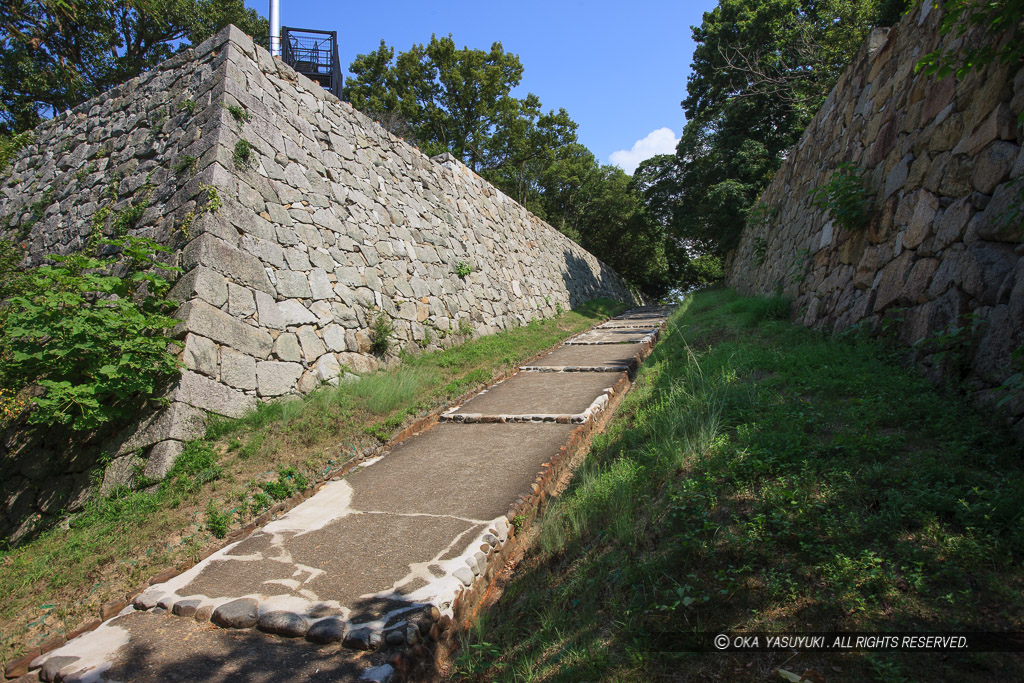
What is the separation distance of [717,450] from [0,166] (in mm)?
10787

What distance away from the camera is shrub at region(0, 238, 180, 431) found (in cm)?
355

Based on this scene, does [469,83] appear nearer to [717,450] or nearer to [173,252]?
[173,252]

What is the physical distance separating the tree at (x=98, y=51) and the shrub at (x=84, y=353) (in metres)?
10.9

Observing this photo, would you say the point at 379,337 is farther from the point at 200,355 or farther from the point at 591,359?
the point at 591,359

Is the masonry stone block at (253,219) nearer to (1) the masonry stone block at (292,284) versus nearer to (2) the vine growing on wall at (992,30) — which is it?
(1) the masonry stone block at (292,284)

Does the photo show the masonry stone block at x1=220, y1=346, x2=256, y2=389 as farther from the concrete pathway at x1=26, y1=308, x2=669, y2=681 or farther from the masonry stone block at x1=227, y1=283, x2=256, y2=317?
the concrete pathway at x1=26, y1=308, x2=669, y2=681

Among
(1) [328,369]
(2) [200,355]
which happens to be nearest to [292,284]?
(1) [328,369]

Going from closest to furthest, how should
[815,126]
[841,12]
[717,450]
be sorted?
1. [717,450]
2. [815,126]
3. [841,12]

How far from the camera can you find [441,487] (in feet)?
12.2

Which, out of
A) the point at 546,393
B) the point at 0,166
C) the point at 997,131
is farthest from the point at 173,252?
the point at 997,131

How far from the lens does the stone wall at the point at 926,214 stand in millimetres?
3021

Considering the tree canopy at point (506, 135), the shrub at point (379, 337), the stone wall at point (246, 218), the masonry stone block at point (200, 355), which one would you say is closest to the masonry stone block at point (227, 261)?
the stone wall at point (246, 218)

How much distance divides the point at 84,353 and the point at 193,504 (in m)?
1.46

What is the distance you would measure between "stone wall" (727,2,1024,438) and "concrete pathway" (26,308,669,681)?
288 centimetres
